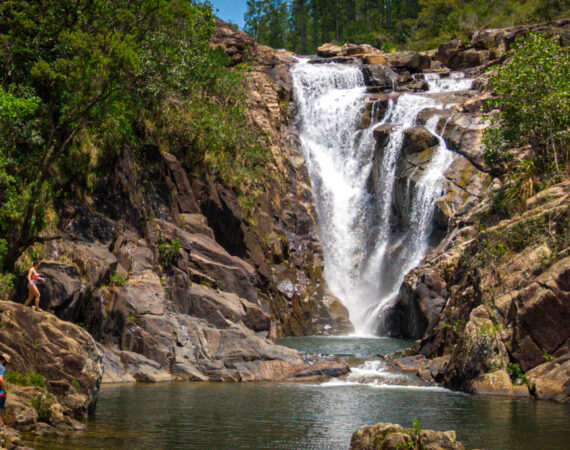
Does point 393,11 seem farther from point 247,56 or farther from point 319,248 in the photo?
point 319,248

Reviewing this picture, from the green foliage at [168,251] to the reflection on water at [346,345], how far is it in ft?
27.5

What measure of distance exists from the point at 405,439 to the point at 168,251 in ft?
74.5

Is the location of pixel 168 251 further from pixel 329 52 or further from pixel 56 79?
pixel 329 52

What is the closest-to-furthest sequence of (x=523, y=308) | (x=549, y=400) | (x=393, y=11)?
(x=549, y=400), (x=523, y=308), (x=393, y=11)

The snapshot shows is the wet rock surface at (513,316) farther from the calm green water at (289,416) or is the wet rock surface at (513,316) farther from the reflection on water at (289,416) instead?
the reflection on water at (289,416)

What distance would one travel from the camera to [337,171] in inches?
2189

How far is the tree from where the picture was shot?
78.8 feet

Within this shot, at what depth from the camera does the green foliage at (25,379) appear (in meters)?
16.1

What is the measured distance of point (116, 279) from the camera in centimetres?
2817

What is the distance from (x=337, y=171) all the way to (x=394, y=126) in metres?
6.31

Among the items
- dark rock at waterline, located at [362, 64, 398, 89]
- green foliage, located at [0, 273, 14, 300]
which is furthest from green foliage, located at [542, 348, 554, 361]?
dark rock at waterline, located at [362, 64, 398, 89]

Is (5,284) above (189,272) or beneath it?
beneath

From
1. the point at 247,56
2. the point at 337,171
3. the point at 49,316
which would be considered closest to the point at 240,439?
the point at 49,316

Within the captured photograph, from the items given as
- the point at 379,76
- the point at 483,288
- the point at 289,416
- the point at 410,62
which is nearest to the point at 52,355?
the point at 289,416
